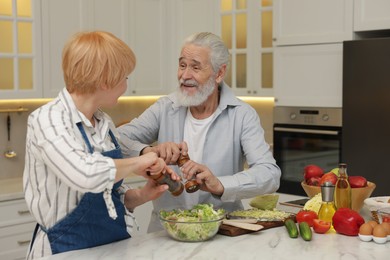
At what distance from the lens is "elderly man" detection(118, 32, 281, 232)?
2.58 m

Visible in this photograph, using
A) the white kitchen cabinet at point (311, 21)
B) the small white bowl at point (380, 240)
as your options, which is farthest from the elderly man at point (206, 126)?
the white kitchen cabinet at point (311, 21)

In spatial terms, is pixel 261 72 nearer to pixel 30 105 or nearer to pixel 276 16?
pixel 276 16

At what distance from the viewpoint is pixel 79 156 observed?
181cm

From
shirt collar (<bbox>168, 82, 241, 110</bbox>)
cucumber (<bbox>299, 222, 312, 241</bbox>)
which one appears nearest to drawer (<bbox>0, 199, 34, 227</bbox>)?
shirt collar (<bbox>168, 82, 241, 110</bbox>)

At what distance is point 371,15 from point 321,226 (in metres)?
2.05

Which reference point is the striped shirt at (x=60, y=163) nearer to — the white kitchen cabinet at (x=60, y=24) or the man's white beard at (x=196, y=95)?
the man's white beard at (x=196, y=95)

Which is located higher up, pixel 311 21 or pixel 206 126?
pixel 311 21

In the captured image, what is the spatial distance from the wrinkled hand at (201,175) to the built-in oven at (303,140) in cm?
192

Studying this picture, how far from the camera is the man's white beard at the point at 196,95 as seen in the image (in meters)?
2.59

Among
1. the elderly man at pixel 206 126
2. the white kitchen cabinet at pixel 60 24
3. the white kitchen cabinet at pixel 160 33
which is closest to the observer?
the elderly man at pixel 206 126

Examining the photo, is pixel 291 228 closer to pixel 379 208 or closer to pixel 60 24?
pixel 379 208

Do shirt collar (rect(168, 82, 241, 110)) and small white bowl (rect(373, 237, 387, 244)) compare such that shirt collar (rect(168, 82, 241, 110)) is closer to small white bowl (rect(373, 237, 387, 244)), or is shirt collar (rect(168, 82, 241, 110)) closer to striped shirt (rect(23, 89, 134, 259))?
striped shirt (rect(23, 89, 134, 259))

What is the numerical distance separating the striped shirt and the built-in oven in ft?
7.42

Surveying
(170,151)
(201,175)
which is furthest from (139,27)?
(201,175)
